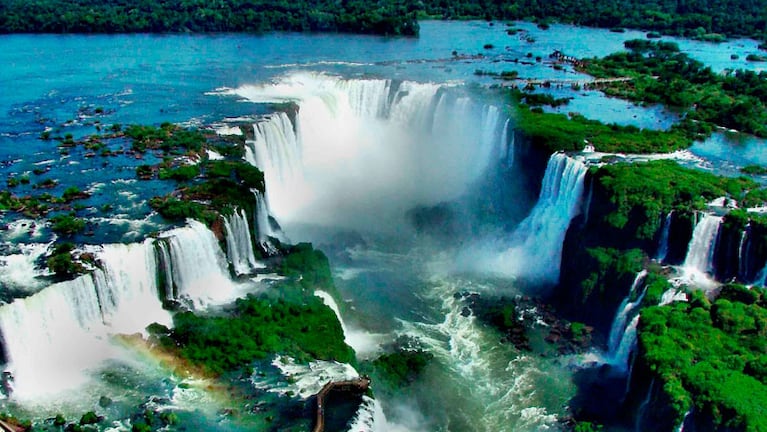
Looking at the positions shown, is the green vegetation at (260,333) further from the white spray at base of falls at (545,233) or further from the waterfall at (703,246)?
the waterfall at (703,246)

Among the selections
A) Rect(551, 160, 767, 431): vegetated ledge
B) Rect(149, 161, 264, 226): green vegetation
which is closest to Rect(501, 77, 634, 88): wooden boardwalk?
Rect(551, 160, 767, 431): vegetated ledge

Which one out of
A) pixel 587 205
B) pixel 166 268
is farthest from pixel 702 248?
pixel 166 268

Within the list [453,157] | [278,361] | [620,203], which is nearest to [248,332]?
[278,361]

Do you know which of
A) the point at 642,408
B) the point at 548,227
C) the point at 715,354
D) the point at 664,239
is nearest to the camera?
the point at 715,354

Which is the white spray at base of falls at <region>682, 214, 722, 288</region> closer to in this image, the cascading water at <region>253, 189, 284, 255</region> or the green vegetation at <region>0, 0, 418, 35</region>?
the cascading water at <region>253, 189, 284, 255</region>

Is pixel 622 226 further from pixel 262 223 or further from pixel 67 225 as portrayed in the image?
pixel 67 225

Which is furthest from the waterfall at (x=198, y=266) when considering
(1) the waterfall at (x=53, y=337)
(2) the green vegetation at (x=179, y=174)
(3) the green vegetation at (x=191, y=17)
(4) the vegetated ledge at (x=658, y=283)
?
(3) the green vegetation at (x=191, y=17)
